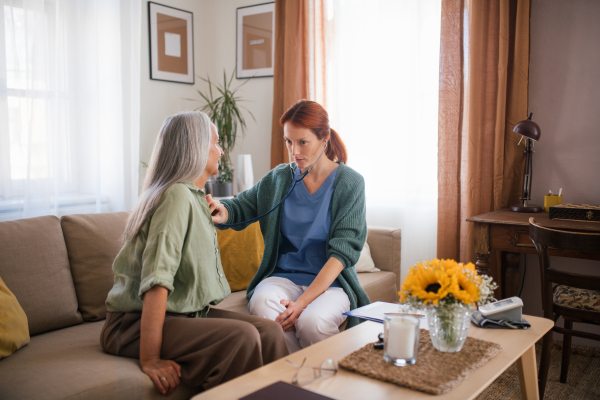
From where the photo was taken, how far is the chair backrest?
178 cm

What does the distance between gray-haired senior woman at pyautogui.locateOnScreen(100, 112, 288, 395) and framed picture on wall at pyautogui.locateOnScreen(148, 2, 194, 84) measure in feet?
7.02

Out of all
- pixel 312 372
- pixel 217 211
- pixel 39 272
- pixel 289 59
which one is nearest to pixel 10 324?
pixel 39 272

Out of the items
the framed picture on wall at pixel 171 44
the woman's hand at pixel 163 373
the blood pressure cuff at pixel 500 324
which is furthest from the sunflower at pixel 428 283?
the framed picture on wall at pixel 171 44

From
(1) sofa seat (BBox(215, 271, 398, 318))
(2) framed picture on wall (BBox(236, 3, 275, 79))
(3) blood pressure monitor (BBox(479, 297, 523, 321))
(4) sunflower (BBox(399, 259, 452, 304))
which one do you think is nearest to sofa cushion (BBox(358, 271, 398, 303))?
(1) sofa seat (BBox(215, 271, 398, 318))

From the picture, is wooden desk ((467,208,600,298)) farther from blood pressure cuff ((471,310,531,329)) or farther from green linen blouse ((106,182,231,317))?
green linen blouse ((106,182,231,317))

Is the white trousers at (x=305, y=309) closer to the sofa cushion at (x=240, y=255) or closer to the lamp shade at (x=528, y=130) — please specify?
the sofa cushion at (x=240, y=255)

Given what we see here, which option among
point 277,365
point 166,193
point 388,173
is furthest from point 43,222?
point 388,173

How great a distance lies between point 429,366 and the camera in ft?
3.67

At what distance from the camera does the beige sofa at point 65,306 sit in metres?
1.30

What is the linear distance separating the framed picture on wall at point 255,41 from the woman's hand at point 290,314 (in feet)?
7.52

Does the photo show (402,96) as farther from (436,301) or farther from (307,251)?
(436,301)

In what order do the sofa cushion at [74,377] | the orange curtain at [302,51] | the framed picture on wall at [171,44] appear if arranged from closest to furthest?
the sofa cushion at [74,377] → the orange curtain at [302,51] → the framed picture on wall at [171,44]

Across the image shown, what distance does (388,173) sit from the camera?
3.10m

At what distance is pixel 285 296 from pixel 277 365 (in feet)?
2.14
